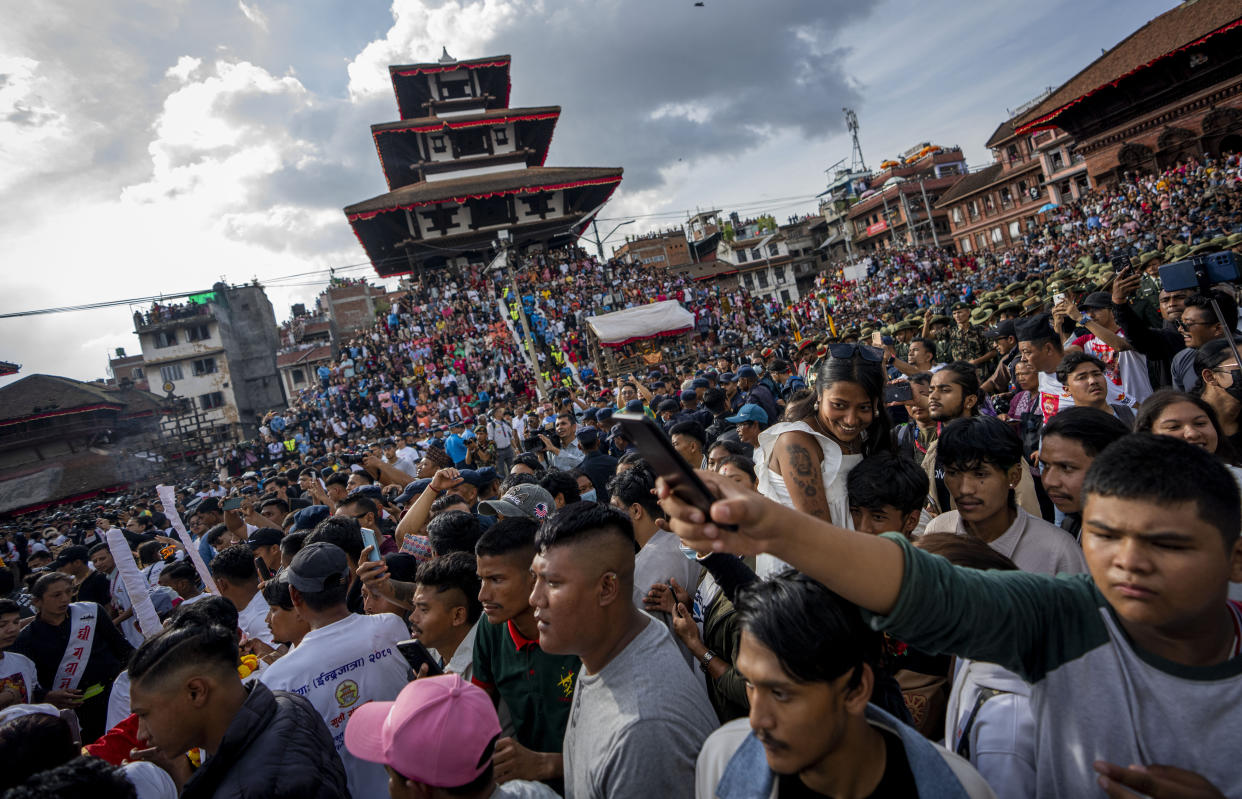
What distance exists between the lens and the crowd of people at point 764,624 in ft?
4.33

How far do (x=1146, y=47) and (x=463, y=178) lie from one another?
31062 millimetres

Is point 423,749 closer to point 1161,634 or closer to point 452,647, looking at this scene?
point 452,647

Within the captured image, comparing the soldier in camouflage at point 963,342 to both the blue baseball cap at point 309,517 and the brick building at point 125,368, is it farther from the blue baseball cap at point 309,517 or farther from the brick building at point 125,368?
the brick building at point 125,368

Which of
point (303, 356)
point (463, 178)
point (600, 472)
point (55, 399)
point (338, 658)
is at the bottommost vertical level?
point (338, 658)

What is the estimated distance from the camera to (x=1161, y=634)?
1338mm

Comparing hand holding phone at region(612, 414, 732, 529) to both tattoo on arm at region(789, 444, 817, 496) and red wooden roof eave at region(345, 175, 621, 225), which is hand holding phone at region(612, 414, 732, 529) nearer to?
tattoo on arm at region(789, 444, 817, 496)

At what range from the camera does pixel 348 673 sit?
3.04 metres

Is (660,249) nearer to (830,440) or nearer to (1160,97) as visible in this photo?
(1160,97)

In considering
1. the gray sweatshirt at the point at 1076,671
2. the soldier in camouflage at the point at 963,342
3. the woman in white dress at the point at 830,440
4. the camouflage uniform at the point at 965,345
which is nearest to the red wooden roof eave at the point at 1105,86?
the soldier in camouflage at the point at 963,342

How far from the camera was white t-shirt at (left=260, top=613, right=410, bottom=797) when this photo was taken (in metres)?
2.88

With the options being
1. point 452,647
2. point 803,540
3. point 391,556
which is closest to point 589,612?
point 803,540

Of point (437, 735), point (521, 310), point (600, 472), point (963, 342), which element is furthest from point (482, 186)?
point (437, 735)

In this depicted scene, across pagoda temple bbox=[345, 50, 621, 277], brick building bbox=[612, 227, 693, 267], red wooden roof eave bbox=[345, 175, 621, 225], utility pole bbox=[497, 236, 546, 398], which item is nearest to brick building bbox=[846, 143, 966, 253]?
brick building bbox=[612, 227, 693, 267]

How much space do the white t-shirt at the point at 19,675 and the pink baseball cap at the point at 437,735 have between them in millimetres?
4301
